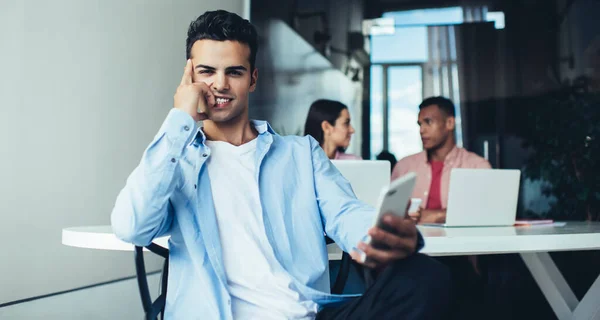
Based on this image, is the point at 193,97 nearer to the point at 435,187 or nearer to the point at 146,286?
the point at 146,286

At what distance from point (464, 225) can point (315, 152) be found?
127 cm

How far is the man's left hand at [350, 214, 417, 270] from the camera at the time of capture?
49.3 inches

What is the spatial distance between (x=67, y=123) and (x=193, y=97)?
1.96 metres

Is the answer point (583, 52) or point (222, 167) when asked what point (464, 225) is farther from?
point (583, 52)

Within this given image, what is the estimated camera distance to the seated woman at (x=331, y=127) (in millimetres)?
4898

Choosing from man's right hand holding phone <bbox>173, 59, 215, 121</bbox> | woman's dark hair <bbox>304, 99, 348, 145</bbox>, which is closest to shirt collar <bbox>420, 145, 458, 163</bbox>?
woman's dark hair <bbox>304, 99, 348, 145</bbox>

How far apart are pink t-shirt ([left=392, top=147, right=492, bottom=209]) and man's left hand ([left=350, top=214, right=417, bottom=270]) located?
11.3 feet

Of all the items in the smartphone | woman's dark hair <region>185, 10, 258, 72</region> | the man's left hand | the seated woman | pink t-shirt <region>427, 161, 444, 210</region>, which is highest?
woman's dark hair <region>185, 10, 258, 72</region>

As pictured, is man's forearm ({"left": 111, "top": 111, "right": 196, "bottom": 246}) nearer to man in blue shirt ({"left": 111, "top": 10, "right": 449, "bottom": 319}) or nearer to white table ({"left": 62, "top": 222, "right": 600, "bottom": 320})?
man in blue shirt ({"left": 111, "top": 10, "right": 449, "bottom": 319})

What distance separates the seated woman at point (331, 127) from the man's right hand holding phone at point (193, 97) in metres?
3.21

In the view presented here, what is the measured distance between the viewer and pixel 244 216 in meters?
1.63

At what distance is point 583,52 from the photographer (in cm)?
651

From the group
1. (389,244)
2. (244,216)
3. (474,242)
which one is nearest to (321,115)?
(474,242)

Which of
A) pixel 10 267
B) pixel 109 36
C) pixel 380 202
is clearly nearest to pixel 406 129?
pixel 109 36
